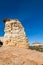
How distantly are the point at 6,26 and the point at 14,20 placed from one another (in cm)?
173

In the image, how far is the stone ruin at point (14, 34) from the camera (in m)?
22.3

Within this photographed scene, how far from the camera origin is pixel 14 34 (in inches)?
915

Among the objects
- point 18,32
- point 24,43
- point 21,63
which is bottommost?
point 21,63

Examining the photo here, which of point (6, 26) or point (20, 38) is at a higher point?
point (6, 26)

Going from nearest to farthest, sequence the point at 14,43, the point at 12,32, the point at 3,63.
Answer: the point at 3,63
the point at 14,43
the point at 12,32

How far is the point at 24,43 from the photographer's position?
2228 cm

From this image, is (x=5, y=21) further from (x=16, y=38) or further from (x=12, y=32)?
(x=16, y=38)

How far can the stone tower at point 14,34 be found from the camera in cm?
2230

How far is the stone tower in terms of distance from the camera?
22.3 m

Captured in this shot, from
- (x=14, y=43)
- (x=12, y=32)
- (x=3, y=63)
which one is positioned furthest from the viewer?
(x=12, y=32)

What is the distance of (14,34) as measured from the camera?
23.2m

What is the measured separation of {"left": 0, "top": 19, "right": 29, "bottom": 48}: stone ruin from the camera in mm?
22286

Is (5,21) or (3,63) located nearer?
(3,63)

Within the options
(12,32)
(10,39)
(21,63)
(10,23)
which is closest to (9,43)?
(10,39)
